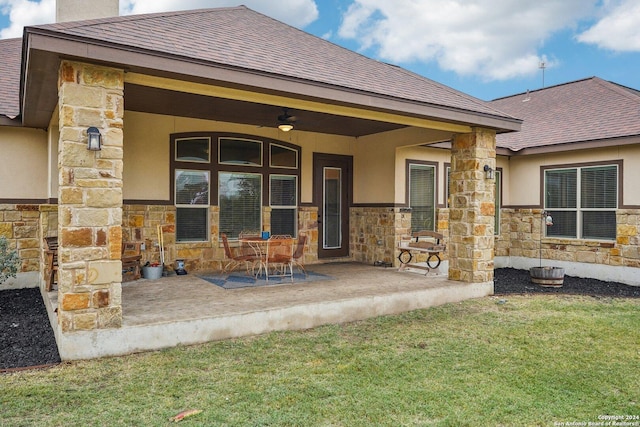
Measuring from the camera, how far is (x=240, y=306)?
5.17m

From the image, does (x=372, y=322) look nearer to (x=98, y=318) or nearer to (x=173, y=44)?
(x=98, y=318)

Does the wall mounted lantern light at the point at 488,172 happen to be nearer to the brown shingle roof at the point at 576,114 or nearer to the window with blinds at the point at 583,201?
the brown shingle roof at the point at 576,114

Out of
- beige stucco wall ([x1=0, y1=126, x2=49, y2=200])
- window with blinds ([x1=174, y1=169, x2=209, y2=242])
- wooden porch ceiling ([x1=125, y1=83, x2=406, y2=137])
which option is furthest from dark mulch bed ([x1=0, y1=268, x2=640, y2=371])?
wooden porch ceiling ([x1=125, y1=83, x2=406, y2=137])

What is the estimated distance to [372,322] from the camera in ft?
18.4

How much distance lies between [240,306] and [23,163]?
482 cm

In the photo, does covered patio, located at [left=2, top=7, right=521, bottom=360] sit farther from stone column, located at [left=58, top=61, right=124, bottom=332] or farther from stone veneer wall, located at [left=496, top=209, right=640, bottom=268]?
stone veneer wall, located at [left=496, top=209, right=640, bottom=268]

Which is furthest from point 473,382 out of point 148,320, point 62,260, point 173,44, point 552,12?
point 552,12

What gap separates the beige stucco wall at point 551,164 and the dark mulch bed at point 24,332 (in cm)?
979

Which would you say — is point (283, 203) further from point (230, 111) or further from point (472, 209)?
point (472, 209)

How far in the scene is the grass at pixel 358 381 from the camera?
3.04 metres

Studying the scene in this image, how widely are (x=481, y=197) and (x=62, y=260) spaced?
19.2ft

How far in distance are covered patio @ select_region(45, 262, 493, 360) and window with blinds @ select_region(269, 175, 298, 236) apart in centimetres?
186

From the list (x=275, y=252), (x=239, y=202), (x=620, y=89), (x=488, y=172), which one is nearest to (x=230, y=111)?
(x=239, y=202)

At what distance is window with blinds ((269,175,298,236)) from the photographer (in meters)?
8.88
